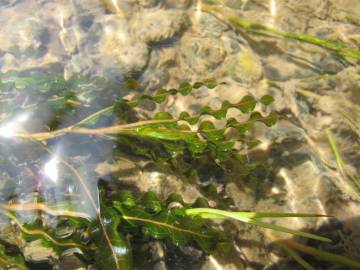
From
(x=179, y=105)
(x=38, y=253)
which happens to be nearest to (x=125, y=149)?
(x=179, y=105)

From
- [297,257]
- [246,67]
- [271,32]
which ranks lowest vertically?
[297,257]

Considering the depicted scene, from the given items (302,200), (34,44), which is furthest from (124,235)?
(34,44)

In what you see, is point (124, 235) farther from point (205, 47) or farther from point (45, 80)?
point (205, 47)

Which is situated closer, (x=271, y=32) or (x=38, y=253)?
(x=38, y=253)

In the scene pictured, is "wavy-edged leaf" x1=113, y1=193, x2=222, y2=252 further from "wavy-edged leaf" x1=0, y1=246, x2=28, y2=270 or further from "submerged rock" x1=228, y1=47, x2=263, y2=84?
"submerged rock" x1=228, y1=47, x2=263, y2=84

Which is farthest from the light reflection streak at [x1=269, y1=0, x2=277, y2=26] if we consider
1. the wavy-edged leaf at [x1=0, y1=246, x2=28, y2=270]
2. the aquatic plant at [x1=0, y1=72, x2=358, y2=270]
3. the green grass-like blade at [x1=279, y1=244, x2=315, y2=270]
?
the wavy-edged leaf at [x1=0, y1=246, x2=28, y2=270]

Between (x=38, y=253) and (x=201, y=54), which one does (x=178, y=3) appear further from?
(x=38, y=253)

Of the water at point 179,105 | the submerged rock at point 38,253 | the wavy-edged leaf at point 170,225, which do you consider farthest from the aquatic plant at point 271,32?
the submerged rock at point 38,253
